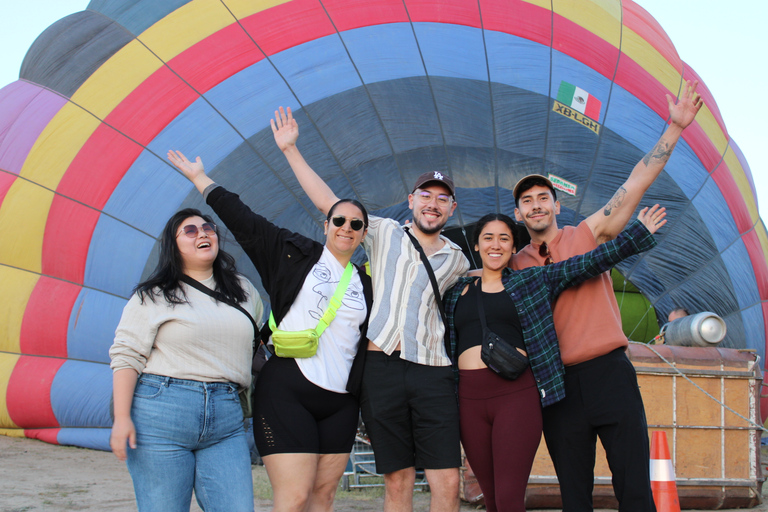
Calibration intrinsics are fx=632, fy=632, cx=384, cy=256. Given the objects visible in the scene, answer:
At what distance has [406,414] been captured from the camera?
2.33 meters

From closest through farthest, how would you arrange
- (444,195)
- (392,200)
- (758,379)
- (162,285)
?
(162,285)
(444,195)
(758,379)
(392,200)

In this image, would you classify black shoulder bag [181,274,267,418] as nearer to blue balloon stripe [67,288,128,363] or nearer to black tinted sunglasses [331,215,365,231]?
black tinted sunglasses [331,215,365,231]

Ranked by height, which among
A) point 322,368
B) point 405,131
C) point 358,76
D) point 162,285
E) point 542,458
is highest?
point 358,76

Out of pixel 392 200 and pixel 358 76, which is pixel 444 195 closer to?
pixel 392 200

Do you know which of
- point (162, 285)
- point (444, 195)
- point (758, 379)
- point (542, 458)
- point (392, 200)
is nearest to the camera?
point (162, 285)

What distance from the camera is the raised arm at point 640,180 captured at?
8.48 feet

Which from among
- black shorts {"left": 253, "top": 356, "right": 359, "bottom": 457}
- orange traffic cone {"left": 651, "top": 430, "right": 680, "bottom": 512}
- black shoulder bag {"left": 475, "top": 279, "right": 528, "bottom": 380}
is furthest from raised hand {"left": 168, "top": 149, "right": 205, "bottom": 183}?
orange traffic cone {"left": 651, "top": 430, "right": 680, "bottom": 512}

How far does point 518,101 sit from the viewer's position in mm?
5438

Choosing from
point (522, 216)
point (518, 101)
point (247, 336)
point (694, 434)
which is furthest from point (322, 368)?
point (518, 101)

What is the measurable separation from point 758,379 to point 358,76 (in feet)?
12.6

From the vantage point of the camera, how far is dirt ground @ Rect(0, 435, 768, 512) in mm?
4051

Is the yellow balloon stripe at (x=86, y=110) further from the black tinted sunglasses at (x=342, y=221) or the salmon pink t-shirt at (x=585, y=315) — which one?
the salmon pink t-shirt at (x=585, y=315)

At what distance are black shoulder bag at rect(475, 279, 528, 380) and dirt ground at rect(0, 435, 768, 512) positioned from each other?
2141 millimetres

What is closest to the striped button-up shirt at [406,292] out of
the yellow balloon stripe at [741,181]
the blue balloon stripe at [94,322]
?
the blue balloon stripe at [94,322]
